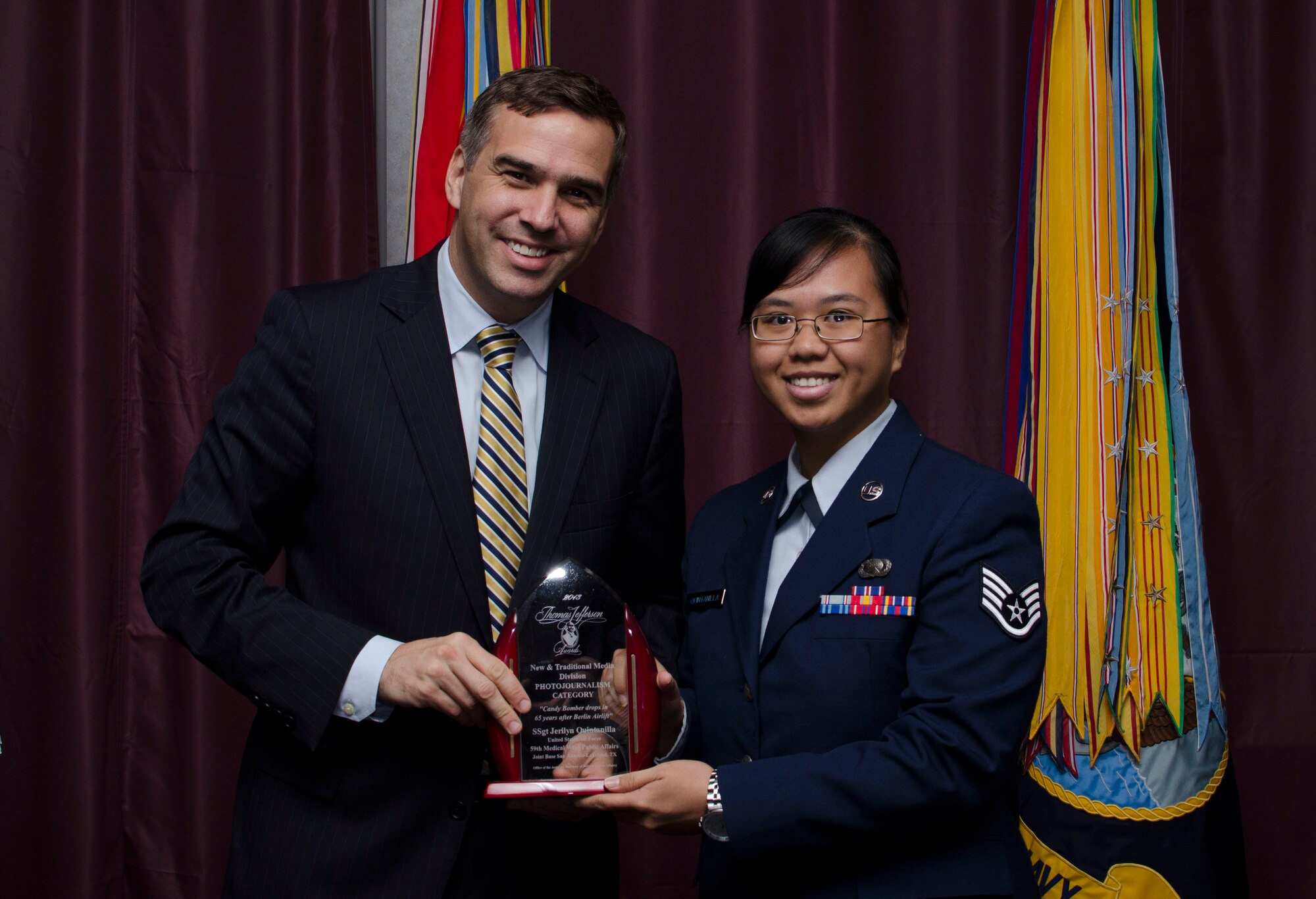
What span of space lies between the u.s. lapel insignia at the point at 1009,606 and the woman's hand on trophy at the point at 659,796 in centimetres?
42

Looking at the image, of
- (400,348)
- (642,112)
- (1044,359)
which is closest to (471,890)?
(400,348)

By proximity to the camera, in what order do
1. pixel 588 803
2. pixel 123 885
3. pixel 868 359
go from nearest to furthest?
pixel 588 803 < pixel 868 359 < pixel 123 885

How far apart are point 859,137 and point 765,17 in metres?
0.41

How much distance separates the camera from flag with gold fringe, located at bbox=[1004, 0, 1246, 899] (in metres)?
2.10

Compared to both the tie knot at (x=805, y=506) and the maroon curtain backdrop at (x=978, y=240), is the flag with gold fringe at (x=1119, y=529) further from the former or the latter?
the tie knot at (x=805, y=506)

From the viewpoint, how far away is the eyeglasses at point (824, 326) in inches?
59.7

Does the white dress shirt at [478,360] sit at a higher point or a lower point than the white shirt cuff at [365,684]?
higher

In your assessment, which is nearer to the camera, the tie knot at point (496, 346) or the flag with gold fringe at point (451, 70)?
the tie knot at point (496, 346)

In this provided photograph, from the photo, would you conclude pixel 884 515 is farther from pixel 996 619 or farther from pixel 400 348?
pixel 400 348

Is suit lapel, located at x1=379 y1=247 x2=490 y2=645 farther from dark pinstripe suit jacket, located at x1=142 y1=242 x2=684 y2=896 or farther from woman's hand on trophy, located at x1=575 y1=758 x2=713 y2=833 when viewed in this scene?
woman's hand on trophy, located at x1=575 y1=758 x2=713 y2=833

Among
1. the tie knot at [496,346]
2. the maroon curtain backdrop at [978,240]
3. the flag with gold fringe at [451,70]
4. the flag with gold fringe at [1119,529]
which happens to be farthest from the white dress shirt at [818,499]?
the maroon curtain backdrop at [978,240]

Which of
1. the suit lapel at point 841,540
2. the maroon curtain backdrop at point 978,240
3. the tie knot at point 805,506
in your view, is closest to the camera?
the suit lapel at point 841,540

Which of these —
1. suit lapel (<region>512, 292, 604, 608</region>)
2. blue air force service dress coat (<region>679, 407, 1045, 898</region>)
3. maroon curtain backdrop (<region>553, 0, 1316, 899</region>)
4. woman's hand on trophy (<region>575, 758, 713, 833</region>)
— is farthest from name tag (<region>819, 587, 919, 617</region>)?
maroon curtain backdrop (<region>553, 0, 1316, 899</region>)

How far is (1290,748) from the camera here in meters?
2.93
